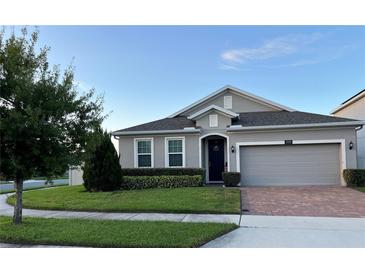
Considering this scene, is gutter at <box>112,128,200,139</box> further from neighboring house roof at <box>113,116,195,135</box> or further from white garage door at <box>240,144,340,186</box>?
white garage door at <box>240,144,340,186</box>

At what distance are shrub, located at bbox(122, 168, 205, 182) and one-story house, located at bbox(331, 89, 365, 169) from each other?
32.9 ft

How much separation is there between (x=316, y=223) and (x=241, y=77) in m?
13.1

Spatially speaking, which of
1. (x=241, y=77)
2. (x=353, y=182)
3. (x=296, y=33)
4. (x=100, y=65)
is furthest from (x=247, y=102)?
(x=100, y=65)

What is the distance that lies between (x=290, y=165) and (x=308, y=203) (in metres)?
5.18

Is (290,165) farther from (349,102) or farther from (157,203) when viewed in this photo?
(157,203)

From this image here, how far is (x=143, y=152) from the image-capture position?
15641mm

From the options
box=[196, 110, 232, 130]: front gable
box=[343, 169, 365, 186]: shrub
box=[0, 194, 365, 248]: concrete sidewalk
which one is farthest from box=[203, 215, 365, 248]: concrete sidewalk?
box=[196, 110, 232, 130]: front gable

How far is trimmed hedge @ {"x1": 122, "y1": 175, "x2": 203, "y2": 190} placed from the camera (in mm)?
13609

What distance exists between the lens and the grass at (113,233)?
5.18 metres

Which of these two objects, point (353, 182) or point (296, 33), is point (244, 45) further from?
point (353, 182)

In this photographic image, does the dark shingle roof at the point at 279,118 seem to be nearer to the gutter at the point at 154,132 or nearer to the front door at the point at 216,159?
the front door at the point at 216,159

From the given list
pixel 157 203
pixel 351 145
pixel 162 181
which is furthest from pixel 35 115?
pixel 351 145

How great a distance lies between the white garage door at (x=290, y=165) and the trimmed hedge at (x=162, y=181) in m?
2.95

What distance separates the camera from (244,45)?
15.5 metres
